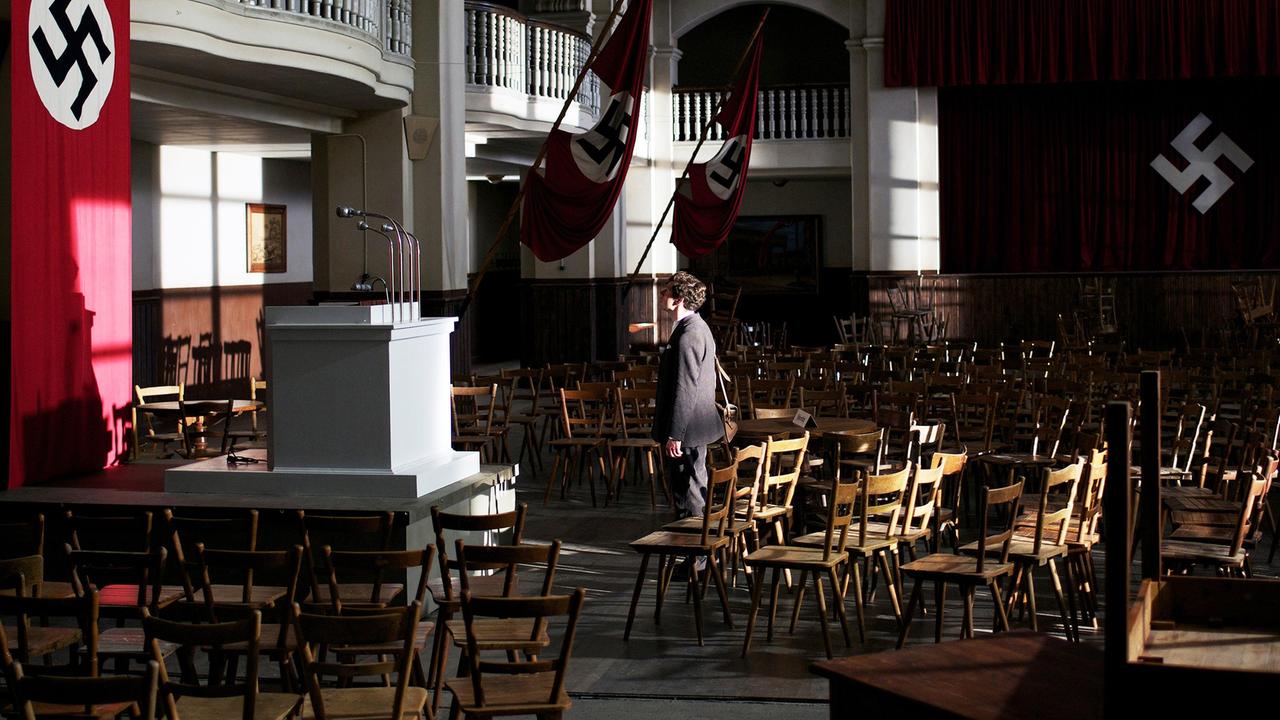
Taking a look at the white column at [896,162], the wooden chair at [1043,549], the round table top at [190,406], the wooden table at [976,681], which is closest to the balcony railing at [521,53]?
the round table top at [190,406]

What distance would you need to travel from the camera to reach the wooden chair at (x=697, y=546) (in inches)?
271

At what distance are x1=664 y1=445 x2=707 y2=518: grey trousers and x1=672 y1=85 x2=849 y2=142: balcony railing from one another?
1584 centimetres

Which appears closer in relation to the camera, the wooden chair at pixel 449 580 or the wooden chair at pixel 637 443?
the wooden chair at pixel 449 580

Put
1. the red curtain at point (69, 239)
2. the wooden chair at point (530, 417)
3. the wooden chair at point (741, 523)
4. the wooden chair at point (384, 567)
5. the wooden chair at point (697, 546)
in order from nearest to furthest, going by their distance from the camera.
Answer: the wooden chair at point (384, 567), the wooden chair at point (697, 546), the wooden chair at point (741, 523), the red curtain at point (69, 239), the wooden chair at point (530, 417)

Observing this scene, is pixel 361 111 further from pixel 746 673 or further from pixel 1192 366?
pixel 746 673

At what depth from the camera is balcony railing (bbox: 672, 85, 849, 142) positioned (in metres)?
23.6

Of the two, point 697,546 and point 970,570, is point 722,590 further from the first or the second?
point 970,570

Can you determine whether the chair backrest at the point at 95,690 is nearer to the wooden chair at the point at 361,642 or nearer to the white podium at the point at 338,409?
the wooden chair at the point at 361,642

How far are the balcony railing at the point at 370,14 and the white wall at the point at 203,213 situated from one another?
3.42m

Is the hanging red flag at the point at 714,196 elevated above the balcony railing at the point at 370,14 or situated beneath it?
situated beneath

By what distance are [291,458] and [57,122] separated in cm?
247

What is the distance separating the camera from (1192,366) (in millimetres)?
13930

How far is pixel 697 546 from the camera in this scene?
6902 millimetres

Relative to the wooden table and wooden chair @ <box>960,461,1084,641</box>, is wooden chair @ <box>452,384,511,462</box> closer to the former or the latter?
wooden chair @ <box>960,461,1084,641</box>
